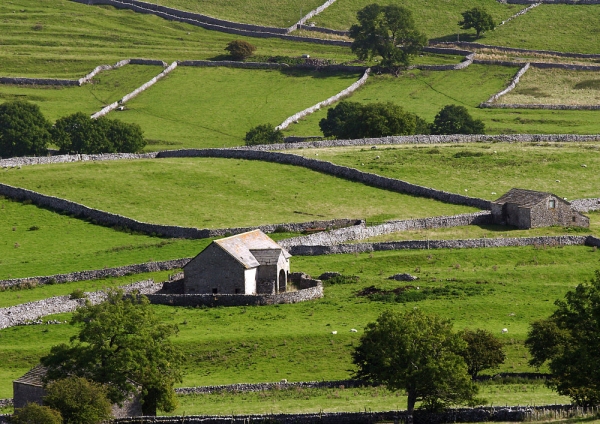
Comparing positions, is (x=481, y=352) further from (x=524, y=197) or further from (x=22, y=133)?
(x=22, y=133)

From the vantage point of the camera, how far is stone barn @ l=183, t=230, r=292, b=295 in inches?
3349

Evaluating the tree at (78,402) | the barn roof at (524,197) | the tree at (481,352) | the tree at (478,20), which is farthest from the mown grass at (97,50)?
the tree at (78,402)

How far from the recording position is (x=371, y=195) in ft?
367

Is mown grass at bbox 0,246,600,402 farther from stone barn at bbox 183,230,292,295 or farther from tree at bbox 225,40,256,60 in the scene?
tree at bbox 225,40,256,60

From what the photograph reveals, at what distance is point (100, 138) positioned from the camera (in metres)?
139

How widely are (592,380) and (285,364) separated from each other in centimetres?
1958

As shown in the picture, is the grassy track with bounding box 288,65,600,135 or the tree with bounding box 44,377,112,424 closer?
the tree with bounding box 44,377,112,424

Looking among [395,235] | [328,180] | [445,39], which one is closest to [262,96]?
[445,39]

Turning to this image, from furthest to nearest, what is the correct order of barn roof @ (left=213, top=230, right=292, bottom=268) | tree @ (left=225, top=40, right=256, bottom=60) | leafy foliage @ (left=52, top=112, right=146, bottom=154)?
tree @ (left=225, top=40, right=256, bottom=60) < leafy foliage @ (left=52, top=112, right=146, bottom=154) < barn roof @ (left=213, top=230, right=292, bottom=268)

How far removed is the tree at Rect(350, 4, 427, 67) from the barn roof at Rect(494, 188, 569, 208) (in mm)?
71778

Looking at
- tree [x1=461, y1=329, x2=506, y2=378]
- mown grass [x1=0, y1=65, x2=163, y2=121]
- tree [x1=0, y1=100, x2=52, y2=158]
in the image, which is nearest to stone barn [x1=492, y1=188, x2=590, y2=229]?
tree [x1=461, y1=329, x2=506, y2=378]

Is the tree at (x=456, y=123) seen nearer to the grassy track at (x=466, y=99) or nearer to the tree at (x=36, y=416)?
the grassy track at (x=466, y=99)

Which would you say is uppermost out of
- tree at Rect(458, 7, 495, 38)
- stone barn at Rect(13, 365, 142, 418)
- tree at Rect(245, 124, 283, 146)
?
tree at Rect(458, 7, 495, 38)

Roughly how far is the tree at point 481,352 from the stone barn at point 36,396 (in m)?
16.5
